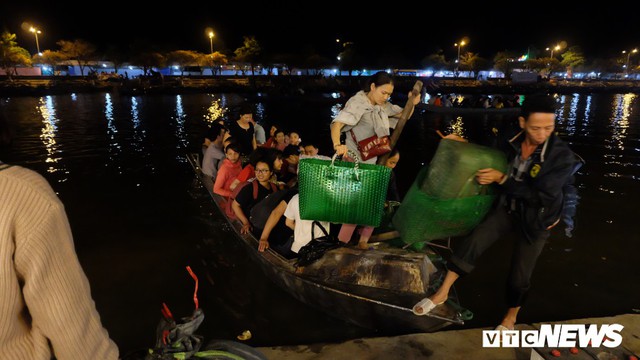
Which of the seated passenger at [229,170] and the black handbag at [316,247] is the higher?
the seated passenger at [229,170]

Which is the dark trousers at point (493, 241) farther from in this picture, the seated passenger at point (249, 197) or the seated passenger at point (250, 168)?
the seated passenger at point (250, 168)

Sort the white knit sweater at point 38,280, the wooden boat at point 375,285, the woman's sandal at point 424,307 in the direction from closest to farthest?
1. the white knit sweater at point 38,280
2. the woman's sandal at point 424,307
3. the wooden boat at point 375,285

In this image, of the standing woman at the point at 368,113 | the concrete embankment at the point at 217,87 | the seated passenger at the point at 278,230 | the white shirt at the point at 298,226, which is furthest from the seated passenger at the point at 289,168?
the concrete embankment at the point at 217,87

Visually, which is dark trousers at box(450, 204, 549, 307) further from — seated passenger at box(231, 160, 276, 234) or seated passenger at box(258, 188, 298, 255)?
seated passenger at box(231, 160, 276, 234)

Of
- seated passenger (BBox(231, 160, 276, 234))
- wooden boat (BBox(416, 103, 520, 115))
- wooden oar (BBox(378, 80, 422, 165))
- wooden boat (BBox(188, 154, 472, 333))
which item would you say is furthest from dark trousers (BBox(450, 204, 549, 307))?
wooden boat (BBox(416, 103, 520, 115))

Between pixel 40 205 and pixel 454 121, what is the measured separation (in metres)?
26.9

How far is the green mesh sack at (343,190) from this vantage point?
11.9ft

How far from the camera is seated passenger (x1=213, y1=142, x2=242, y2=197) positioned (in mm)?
6410

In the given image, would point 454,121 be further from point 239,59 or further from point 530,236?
point 239,59

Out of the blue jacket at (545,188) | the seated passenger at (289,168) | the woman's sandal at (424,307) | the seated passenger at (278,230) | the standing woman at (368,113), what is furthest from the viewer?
the seated passenger at (289,168)

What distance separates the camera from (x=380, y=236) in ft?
14.3

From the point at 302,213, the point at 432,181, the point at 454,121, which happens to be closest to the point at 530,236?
the point at 432,181

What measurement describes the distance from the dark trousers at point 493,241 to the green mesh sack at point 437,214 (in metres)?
0.10

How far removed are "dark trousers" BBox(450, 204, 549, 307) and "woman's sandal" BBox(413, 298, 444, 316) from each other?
39cm
